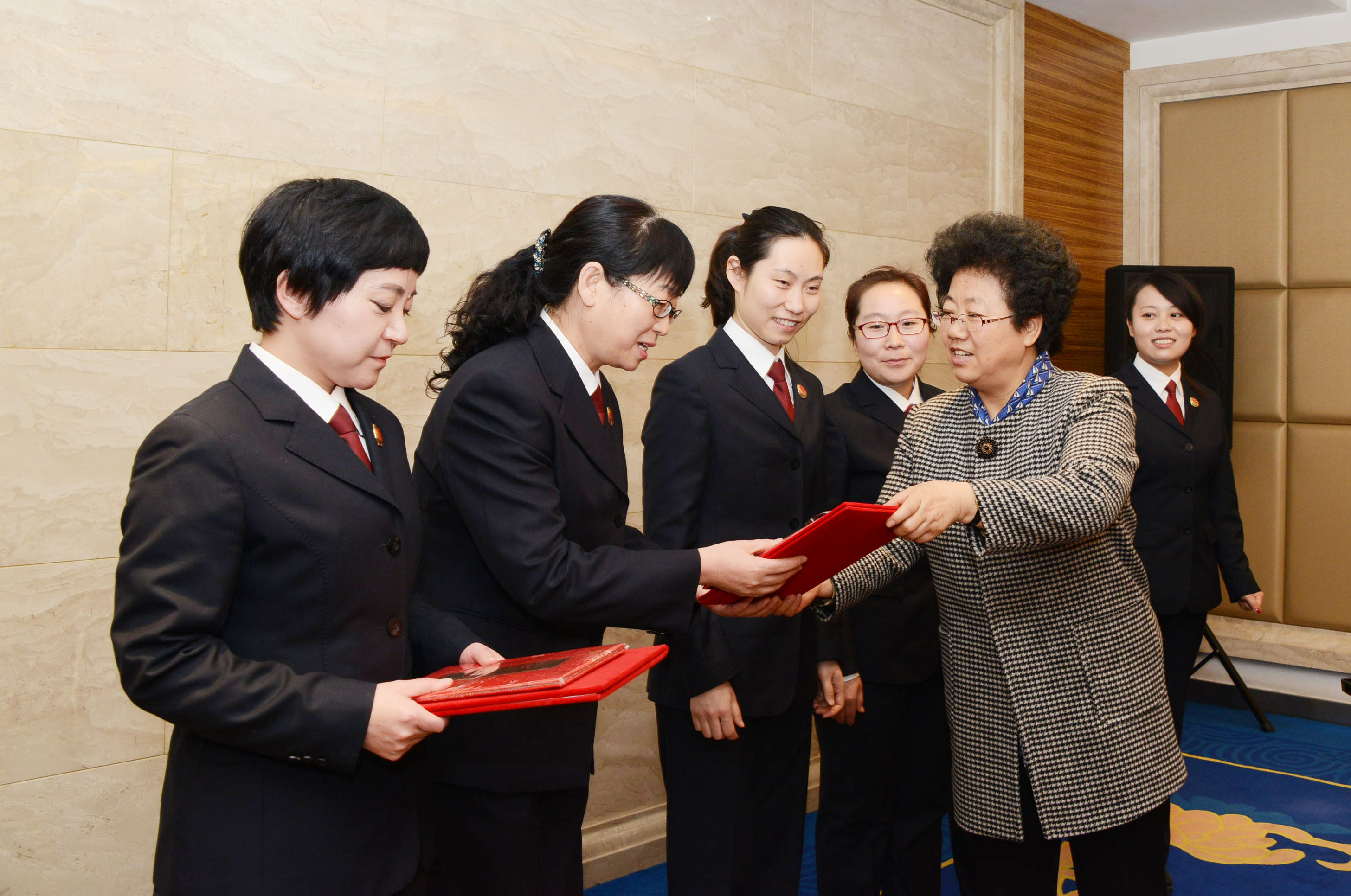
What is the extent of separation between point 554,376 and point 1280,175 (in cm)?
486

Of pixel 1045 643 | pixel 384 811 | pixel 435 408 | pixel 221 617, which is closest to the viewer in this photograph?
pixel 221 617

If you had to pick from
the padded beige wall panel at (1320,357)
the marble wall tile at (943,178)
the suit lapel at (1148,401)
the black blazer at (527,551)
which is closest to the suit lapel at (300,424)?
the black blazer at (527,551)

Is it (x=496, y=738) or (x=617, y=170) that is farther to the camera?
(x=617, y=170)

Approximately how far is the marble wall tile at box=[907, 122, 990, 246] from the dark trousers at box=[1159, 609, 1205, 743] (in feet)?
6.29

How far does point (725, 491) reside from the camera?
7.44 feet

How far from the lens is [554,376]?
1.82m

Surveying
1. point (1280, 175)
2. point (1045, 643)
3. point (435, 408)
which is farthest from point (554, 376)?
point (1280, 175)

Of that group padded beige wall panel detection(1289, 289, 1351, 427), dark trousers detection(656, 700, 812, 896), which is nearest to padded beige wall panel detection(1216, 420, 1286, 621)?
padded beige wall panel detection(1289, 289, 1351, 427)

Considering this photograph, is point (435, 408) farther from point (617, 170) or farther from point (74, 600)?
point (617, 170)

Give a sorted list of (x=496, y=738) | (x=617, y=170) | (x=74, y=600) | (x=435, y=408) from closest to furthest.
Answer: (x=496, y=738) < (x=435, y=408) < (x=74, y=600) < (x=617, y=170)

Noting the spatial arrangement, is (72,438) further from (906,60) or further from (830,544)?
(906,60)

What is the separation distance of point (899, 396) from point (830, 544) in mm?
1172

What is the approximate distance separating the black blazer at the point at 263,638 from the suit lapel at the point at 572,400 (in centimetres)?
43

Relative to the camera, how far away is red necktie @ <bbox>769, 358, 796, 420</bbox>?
2.40 m
